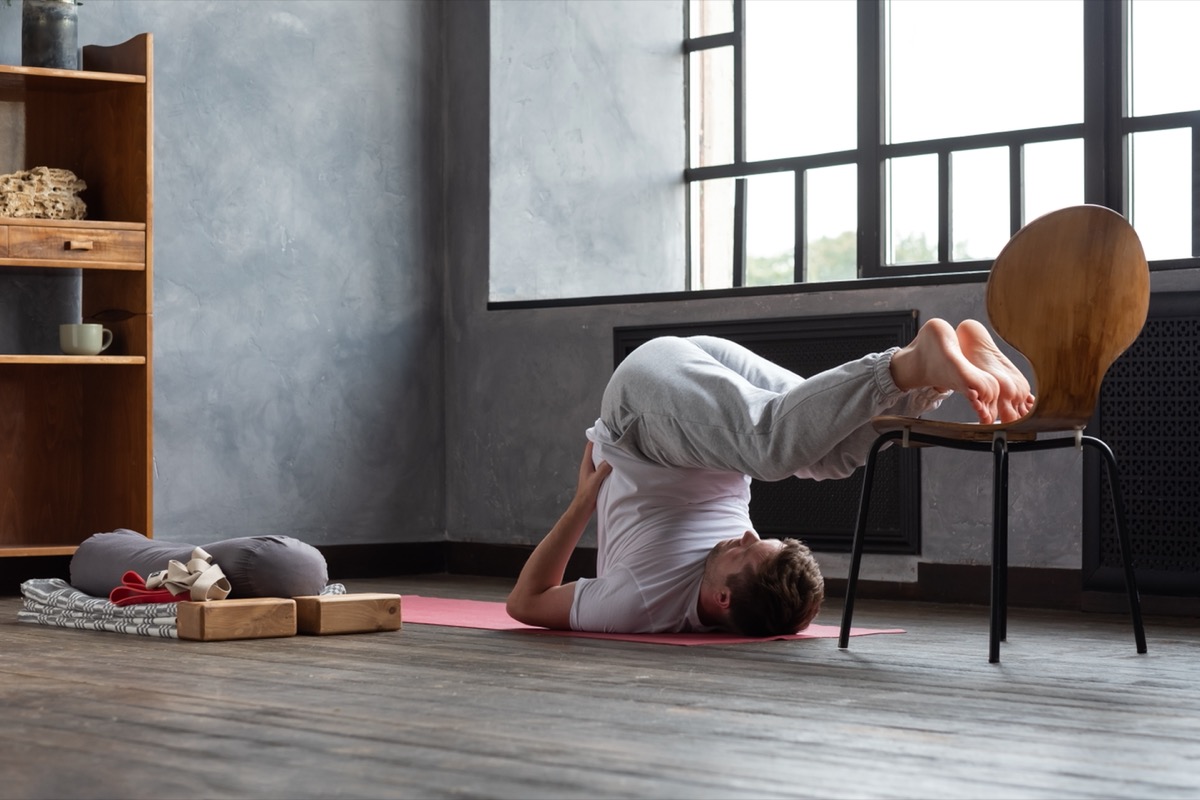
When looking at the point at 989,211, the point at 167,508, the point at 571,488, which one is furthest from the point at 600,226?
the point at 167,508

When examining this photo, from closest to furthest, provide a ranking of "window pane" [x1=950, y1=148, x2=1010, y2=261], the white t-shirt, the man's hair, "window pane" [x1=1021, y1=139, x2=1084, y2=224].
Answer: the man's hair, the white t-shirt, "window pane" [x1=1021, y1=139, x2=1084, y2=224], "window pane" [x1=950, y1=148, x2=1010, y2=261]

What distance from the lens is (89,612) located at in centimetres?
367

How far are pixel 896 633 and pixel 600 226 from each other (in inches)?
106

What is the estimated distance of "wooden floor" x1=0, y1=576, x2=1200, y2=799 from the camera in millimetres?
1802

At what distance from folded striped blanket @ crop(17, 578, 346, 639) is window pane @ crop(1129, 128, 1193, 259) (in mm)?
2616

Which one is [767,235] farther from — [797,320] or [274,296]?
[274,296]

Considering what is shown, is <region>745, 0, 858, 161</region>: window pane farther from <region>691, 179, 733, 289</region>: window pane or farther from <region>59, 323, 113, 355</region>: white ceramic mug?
<region>59, 323, 113, 355</region>: white ceramic mug

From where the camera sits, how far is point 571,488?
539cm

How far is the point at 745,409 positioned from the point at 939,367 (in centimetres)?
40

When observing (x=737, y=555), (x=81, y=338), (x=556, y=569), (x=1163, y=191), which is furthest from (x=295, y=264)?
(x=1163, y=191)

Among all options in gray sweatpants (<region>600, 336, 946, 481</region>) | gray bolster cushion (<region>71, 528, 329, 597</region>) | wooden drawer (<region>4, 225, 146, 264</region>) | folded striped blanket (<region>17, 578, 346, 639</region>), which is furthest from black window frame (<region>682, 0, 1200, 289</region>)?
folded striped blanket (<region>17, 578, 346, 639</region>)

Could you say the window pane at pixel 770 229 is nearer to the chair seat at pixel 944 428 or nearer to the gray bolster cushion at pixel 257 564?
the gray bolster cushion at pixel 257 564

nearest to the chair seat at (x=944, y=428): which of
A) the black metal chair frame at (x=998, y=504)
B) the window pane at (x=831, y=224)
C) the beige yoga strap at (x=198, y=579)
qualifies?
the black metal chair frame at (x=998, y=504)

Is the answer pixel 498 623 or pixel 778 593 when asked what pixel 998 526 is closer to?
pixel 778 593
